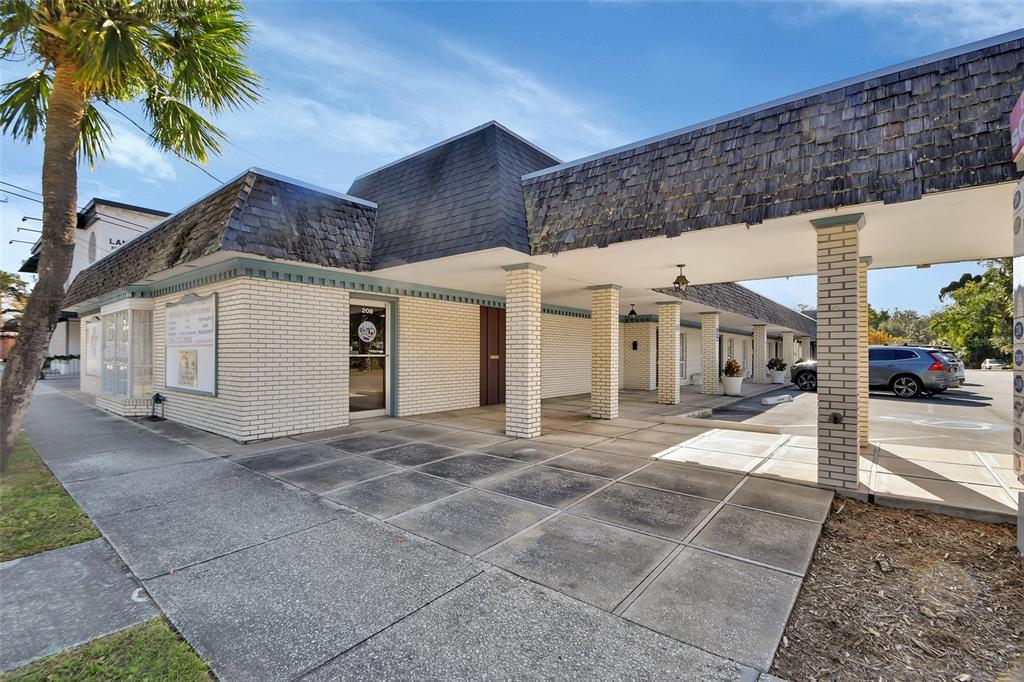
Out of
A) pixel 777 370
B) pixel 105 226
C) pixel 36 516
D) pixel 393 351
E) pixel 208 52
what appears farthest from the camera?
pixel 777 370

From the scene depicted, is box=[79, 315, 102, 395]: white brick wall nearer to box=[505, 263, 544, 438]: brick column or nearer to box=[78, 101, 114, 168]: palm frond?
box=[78, 101, 114, 168]: palm frond

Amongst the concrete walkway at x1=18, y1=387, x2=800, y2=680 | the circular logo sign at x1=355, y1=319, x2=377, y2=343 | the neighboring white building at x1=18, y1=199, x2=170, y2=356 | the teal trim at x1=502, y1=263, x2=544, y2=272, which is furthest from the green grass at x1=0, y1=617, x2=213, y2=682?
the neighboring white building at x1=18, y1=199, x2=170, y2=356

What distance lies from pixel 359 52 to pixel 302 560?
9.08m

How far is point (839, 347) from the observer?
499 centimetres

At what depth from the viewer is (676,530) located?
3896 mm

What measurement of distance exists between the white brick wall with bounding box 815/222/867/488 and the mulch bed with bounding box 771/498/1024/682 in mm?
960

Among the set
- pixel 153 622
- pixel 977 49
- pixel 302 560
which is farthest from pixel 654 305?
pixel 153 622

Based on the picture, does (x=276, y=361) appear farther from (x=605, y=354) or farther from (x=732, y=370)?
(x=732, y=370)

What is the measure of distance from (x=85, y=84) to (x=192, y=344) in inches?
182

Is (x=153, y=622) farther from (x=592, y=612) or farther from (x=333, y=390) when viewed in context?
(x=333, y=390)

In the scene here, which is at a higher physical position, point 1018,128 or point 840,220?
point 1018,128

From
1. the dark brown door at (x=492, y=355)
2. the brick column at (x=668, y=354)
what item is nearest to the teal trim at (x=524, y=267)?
the dark brown door at (x=492, y=355)

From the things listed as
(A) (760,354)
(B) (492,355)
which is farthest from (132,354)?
(A) (760,354)

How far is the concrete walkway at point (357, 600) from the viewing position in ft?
7.33
